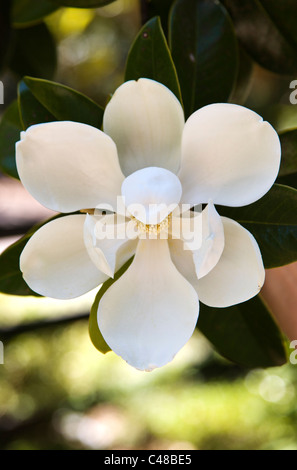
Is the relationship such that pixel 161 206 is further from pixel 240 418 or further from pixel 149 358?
pixel 240 418

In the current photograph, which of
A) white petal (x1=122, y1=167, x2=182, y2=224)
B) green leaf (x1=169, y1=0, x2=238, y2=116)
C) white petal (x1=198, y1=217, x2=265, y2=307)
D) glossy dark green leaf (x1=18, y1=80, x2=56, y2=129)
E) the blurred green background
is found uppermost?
green leaf (x1=169, y1=0, x2=238, y2=116)

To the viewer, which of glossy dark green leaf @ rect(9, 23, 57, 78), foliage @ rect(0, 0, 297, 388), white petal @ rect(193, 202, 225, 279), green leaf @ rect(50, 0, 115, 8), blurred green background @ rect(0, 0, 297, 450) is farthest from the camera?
blurred green background @ rect(0, 0, 297, 450)

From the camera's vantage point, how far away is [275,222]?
0.58 metres

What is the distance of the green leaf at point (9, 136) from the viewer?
754mm

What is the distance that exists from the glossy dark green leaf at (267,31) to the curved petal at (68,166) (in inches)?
15.3

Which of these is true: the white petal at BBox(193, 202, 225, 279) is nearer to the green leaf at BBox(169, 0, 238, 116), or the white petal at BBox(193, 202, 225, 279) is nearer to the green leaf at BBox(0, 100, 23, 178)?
the green leaf at BBox(169, 0, 238, 116)

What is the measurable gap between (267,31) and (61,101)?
37 centimetres

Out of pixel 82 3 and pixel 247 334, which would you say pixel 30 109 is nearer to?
pixel 82 3

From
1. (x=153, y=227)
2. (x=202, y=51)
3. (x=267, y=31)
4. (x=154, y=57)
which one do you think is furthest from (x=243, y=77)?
(x=153, y=227)

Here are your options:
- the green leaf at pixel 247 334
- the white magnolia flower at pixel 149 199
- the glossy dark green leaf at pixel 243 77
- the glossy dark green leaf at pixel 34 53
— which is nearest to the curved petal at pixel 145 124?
the white magnolia flower at pixel 149 199

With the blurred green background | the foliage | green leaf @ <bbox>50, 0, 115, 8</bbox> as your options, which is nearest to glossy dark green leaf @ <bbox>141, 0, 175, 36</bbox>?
the foliage

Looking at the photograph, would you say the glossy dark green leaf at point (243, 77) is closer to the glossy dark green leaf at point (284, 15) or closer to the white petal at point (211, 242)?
the glossy dark green leaf at point (284, 15)

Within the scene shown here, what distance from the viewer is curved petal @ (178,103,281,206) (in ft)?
1.58
